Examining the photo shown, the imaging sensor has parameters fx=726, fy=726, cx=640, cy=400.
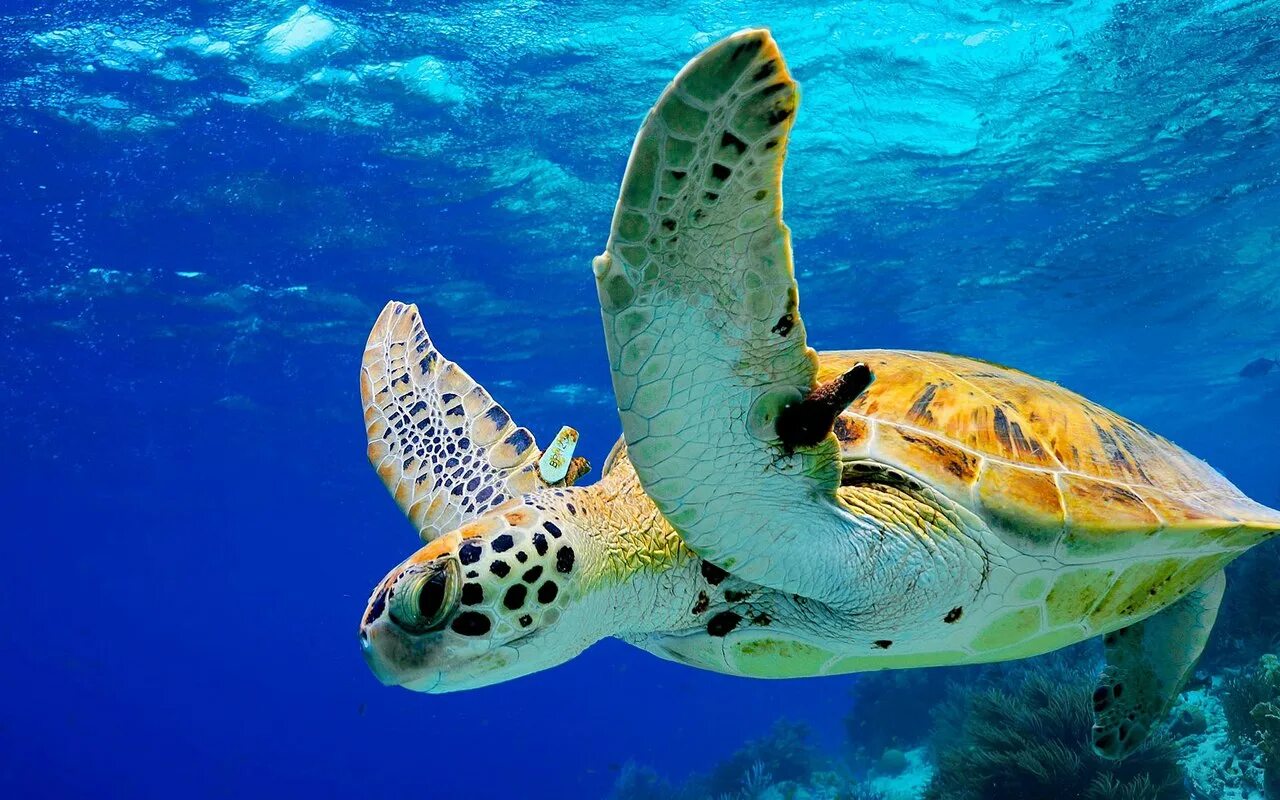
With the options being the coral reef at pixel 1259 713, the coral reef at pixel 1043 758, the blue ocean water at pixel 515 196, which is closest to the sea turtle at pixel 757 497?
the coral reef at pixel 1043 758

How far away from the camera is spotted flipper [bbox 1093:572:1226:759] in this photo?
2861mm

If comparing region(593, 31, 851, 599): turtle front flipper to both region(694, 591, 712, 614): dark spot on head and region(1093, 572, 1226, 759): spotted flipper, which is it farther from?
region(1093, 572, 1226, 759): spotted flipper

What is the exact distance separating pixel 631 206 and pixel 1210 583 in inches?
114

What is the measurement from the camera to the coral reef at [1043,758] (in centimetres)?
533

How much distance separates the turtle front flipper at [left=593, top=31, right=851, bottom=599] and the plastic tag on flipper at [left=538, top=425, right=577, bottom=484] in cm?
57

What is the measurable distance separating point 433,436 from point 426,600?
4.42ft

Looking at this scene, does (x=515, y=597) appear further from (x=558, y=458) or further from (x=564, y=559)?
(x=558, y=458)

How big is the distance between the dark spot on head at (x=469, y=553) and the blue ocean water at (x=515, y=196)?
862 cm

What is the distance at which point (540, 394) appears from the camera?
73.1 feet

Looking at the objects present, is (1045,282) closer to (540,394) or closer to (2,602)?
(540,394)

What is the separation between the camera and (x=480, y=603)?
166 centimetres

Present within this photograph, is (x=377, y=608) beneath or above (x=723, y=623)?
above

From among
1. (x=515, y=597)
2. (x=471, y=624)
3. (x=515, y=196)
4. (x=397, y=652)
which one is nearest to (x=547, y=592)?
(x=515, y=597)

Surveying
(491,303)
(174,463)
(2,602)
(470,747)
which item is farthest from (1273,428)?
(2,602)
